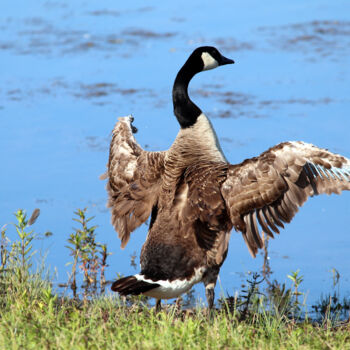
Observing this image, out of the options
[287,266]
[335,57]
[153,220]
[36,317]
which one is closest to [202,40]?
[335,57]

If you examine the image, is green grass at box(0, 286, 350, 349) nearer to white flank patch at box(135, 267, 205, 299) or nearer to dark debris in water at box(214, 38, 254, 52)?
white flank patch at box(135, 267, 205, 299)

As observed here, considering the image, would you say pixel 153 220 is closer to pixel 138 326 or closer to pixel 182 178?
pixel 182 178

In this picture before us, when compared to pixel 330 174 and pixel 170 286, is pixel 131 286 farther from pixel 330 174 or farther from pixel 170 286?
pixel 330 174

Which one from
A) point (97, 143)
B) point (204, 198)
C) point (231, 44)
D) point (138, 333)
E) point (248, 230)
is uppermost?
point (231, 44)

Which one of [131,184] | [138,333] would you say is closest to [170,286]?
[138,333]

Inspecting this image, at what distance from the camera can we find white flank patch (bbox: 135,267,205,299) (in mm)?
6301

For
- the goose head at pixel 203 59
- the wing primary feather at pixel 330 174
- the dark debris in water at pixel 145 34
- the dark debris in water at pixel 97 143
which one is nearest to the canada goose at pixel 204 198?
the wing primary feather at pixel 330 174

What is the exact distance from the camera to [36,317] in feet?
18.5

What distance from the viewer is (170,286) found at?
6.39 metres

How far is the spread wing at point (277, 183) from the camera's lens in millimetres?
Answer: 6316

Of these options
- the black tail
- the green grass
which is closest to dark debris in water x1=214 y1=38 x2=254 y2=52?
the black tail

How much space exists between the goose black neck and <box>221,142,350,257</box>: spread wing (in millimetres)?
840

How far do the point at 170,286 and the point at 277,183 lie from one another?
122 centimetres

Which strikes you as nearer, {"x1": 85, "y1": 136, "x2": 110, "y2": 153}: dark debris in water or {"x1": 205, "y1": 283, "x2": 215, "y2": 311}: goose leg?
{"x1": 205, "y1": 283, "x2": 215, "y2": 311}: goose leg
